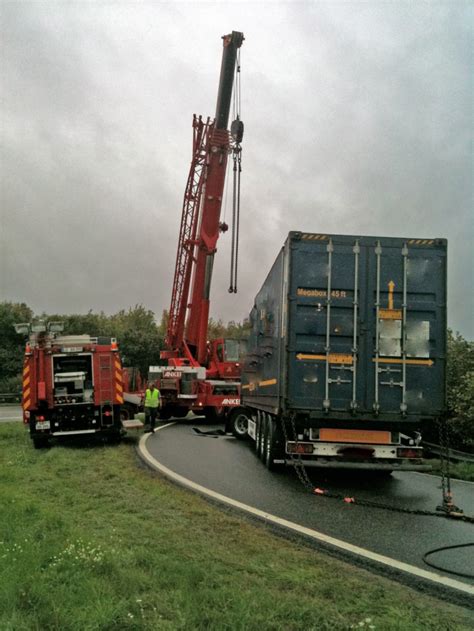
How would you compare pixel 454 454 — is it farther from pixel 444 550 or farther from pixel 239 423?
pixel 444 550

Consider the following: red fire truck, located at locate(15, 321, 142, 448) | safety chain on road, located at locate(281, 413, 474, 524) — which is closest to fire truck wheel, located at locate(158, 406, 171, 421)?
red fire truck, located at locate(15, 321, 142, 448)

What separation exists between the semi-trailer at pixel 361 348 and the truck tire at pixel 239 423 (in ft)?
25.7

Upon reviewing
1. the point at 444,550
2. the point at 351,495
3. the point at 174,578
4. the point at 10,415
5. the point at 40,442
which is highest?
the point at 174,578

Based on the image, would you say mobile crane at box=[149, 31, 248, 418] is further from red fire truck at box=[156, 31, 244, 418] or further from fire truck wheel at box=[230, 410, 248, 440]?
fire truck wheel at box=[230, 410, 248, 440]

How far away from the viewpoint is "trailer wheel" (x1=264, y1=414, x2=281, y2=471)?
11.0m

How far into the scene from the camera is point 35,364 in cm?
1575

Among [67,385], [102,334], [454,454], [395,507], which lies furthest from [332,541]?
[102,334]

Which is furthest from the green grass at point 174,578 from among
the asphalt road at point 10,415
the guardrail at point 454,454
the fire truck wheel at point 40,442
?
the asphalt road at point 10,415

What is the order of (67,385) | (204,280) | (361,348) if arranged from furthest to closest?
(204,280), (67,385), (361,348)

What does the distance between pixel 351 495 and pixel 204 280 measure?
13.8 m

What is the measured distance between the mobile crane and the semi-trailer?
1218cm

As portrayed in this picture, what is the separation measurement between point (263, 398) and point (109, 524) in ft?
19.1

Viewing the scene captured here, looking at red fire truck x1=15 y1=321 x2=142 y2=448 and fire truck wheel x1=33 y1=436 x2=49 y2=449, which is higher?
red fire truck x1=15 y1=321 x2=142 y2=448

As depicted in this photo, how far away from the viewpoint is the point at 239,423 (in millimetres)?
17938
